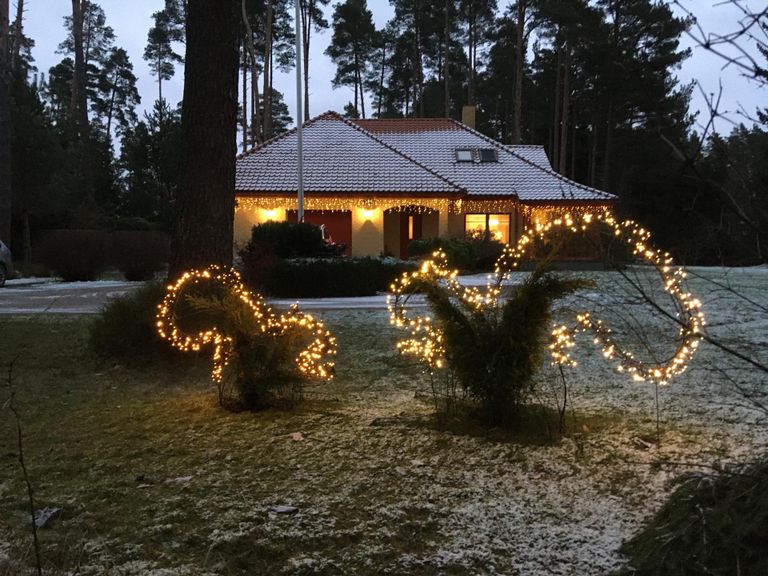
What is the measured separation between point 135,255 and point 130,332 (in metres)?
11.4

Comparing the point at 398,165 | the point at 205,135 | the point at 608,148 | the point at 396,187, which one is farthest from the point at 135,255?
the point at 608,148

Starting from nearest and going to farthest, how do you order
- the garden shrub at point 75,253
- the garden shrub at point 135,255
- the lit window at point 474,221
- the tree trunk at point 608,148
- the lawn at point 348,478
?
the lawn at point 348,478 < the garden shrub at point 75,253 < the garden shrub at point 135,255 < the lit window at point 474,221 < the tree trunk at point 608,148

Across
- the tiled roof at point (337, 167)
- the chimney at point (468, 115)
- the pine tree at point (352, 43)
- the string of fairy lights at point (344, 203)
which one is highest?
the pine tree at point (352, 43)

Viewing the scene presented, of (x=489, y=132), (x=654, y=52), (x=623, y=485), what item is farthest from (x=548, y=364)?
(x=489, y=132)

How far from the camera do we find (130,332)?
7102mm

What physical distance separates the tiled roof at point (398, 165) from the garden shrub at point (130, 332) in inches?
576

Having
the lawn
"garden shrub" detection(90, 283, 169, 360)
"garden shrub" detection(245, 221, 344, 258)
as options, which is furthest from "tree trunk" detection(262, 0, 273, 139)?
the lawn

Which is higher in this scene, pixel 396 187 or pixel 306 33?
pixel 306 33

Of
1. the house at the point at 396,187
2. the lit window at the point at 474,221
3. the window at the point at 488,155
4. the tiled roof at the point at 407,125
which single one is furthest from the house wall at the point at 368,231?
the tiled roof at the point at 407,125

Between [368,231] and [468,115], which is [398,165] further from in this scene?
[468,115]

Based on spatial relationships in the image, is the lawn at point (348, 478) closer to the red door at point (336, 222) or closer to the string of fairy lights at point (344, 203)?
the string of fairy lights at point (344, 203)

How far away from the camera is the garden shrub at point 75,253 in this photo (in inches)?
685

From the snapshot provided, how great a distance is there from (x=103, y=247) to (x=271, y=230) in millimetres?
6038

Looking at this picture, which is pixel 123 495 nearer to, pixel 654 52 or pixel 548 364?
pixel 548 364
